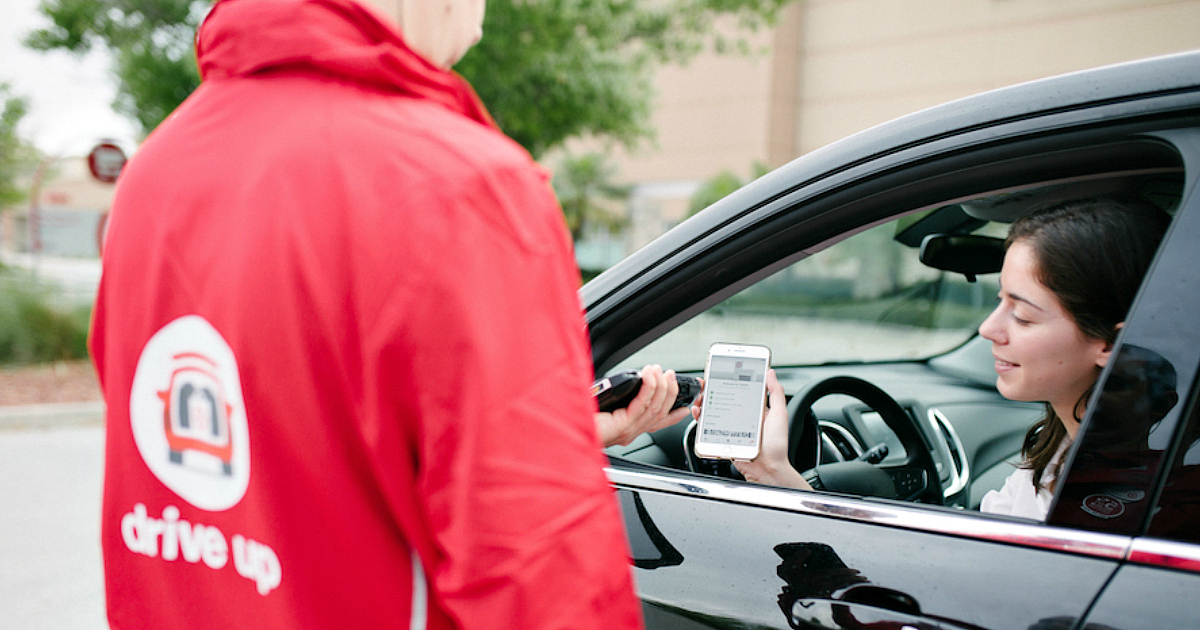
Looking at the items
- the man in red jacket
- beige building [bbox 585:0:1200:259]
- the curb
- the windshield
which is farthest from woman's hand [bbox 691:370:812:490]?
beige building [bbox 585:0:1200:259]

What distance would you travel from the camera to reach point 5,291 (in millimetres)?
9906

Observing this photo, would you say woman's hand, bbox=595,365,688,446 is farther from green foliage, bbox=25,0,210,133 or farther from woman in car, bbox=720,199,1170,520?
green foliage, bbox=25,0,210,133

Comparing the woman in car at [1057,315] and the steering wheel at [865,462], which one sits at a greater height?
the woman in car at [1057,315]

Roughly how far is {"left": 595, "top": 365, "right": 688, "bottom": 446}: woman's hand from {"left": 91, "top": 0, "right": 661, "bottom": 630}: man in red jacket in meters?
0.78

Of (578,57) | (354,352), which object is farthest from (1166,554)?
(578,57)

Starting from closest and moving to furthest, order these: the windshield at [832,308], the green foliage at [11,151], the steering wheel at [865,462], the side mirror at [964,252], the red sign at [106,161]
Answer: the steering wheel at [865,462] < the side mirror at [964,252] < the red sign at [106,161] < the windshield at [832,308] < the green foliage at [11,151]

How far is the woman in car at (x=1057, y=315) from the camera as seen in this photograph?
4.59 ft

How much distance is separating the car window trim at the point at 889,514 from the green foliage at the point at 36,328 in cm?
1025

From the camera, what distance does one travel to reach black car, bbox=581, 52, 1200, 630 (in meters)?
1.06

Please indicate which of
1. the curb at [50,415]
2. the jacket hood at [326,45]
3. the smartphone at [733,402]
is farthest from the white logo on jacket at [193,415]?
the curb at [50,415]

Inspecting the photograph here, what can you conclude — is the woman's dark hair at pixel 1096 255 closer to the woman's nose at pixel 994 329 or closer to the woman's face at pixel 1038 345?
the woman's face at pixel 1038 345

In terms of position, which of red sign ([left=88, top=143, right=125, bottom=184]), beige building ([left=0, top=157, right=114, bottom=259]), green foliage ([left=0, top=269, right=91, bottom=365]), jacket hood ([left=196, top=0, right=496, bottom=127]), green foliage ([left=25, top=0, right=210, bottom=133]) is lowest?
beige building ([left=0, top=157, right=114, bottom=259])

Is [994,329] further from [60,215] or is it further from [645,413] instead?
[60,215]

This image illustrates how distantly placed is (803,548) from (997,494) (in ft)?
1.91
